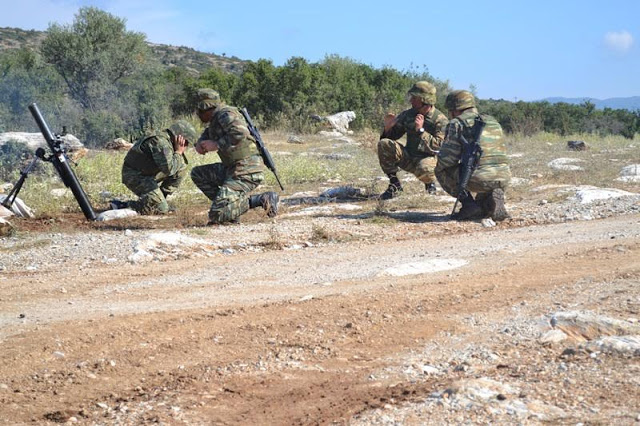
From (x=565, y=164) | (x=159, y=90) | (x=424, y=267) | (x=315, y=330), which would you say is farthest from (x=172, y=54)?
(x=315, y=330)

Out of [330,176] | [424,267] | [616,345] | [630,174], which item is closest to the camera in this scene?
[616,345]

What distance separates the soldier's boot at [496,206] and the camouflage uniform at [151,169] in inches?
154

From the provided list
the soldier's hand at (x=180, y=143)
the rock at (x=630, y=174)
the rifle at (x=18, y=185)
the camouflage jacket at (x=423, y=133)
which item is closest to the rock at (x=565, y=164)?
the rock at (x=630, y=174)

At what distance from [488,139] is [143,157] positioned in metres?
4.32

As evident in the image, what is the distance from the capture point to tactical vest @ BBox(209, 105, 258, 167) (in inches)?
408

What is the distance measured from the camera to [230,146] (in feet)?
34.0

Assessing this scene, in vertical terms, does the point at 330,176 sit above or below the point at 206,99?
below

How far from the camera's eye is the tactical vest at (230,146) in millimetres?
10375

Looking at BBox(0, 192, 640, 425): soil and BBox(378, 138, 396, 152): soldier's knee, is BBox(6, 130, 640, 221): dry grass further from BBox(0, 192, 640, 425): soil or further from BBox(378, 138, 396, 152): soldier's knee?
BBox(0, 192, 640, 425): soil

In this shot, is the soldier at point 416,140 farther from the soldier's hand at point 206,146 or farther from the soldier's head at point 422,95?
the soldier's hand at point 206,146

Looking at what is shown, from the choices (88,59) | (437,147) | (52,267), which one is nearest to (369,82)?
(88,59)

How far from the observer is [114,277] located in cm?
735

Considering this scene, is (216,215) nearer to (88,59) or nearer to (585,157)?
(585,157)

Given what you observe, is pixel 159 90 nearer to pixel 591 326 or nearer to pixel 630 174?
pixel 630 174
